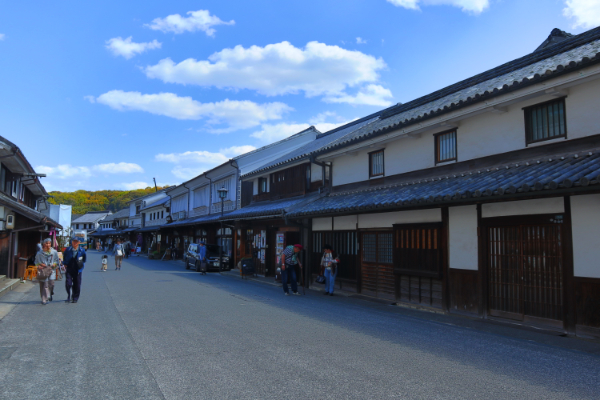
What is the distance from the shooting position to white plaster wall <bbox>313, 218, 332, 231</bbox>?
16.0m

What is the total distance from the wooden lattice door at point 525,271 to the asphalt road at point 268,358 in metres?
1.22

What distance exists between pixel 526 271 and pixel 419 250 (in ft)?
10.5

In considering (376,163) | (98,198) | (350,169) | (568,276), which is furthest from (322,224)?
(98,198)

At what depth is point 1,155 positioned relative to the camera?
1572 cm

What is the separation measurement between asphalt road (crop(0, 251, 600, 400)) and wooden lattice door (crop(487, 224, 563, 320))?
1225mm

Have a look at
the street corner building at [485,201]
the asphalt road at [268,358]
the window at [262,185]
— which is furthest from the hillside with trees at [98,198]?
the asphalt road at [268,358]

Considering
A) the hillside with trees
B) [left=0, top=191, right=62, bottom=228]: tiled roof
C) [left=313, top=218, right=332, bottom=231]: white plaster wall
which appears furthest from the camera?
the hillside with trees

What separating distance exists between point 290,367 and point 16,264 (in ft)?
55.7

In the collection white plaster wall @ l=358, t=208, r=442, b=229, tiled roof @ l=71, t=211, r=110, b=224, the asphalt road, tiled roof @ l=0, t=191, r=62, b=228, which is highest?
tiled roof @ l=71, t=211, r=110, b=224

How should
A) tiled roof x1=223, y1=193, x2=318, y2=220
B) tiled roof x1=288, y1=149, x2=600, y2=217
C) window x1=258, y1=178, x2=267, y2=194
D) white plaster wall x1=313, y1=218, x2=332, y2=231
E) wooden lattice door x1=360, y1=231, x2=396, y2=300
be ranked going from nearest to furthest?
tiled roof x1=288, y1=149, x2=600, y2=217 → wooden lattice door x1=360, y1=231, x2=396, y2=300 → white plaster wall x1=313, y1=218, x2=332, y2=231 → tiled roof x1=223, y1=193, x2=318, y2=220 → window x1=258, y1=178, x2=267, y2=194

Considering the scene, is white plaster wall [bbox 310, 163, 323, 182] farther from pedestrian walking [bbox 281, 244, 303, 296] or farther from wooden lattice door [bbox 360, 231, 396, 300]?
pedestrian walking [bbox 281, 244, 303, 296]

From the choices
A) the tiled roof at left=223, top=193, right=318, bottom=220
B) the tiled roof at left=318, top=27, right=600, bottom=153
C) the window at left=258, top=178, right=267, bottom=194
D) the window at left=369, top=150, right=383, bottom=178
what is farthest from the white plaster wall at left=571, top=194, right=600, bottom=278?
the window at left=258, top=178, right=267, bottom=194

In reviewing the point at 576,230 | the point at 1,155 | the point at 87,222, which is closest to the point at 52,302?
the point at 1,155

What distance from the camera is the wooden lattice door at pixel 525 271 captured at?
8211mm
